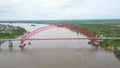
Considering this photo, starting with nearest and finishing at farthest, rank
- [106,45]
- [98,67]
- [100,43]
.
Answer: [98,67], [106,45], [100,43]

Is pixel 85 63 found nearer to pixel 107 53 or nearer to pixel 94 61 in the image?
pixel 94 61

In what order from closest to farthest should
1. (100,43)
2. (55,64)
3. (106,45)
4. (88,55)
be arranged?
(55,64) < (88,55) < (106,45) < (100,43)

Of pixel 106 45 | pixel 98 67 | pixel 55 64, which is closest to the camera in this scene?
pixel 98 67

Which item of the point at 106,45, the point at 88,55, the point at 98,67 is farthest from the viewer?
the point at 106,45

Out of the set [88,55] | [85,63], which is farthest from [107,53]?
[85,63]

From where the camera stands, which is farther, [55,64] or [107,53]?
[107,53]

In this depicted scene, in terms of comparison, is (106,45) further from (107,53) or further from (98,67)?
(98,67)

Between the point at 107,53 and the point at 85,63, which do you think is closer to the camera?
the point at 85,63

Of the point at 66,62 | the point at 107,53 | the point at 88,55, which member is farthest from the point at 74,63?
the point at 107,53
